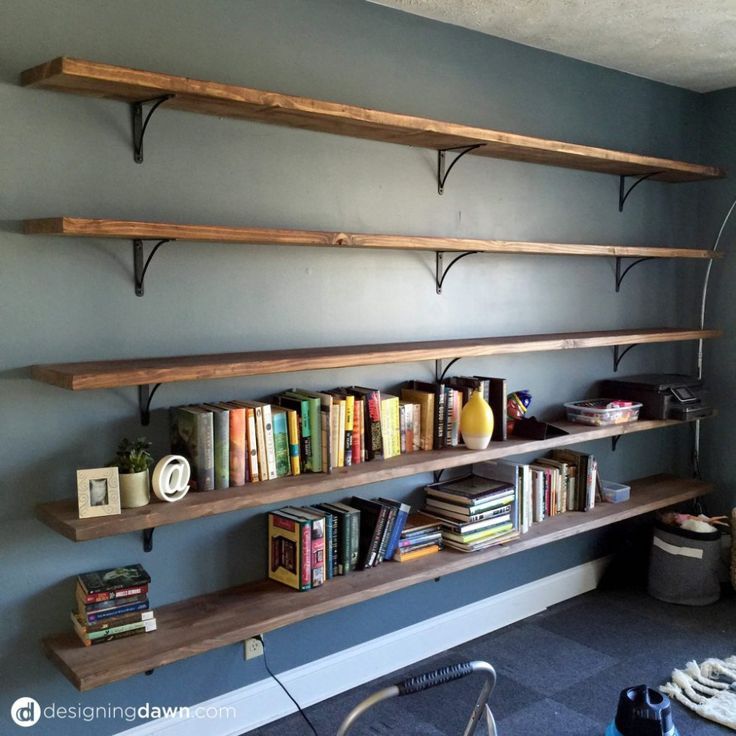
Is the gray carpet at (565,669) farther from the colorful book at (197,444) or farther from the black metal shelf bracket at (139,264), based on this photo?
the black metal shelf bracket at (139,264)

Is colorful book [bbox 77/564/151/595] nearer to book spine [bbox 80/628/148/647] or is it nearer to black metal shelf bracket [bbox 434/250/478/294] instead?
book spine [bbox 80/628/148/647]

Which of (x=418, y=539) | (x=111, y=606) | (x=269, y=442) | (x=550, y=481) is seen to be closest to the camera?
(x=111, y=606)

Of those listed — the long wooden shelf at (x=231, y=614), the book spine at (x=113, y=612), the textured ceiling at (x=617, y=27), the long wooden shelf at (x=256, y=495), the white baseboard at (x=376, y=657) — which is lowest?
the white baseboard at (x=376, y=657)

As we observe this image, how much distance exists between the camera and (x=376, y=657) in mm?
2920

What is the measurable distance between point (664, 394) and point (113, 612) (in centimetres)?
256

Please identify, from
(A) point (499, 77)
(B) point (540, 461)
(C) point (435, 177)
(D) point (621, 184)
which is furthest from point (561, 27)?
(B) point (540, 461)

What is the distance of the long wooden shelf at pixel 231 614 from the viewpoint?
6.64 feet

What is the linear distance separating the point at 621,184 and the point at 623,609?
1.99 metres

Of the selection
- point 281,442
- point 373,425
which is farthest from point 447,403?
point 281,442

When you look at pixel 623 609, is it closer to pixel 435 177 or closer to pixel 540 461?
pixel 540 461

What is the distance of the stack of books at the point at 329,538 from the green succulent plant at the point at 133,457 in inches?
21.3

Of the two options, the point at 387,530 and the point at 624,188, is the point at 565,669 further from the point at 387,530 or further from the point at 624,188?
the point at 624,188

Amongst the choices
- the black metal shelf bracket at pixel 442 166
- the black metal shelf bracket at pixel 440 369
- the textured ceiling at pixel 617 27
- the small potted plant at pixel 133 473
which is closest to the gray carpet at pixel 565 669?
the small potted plant at pixel 133 473

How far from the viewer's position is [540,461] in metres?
3.43
